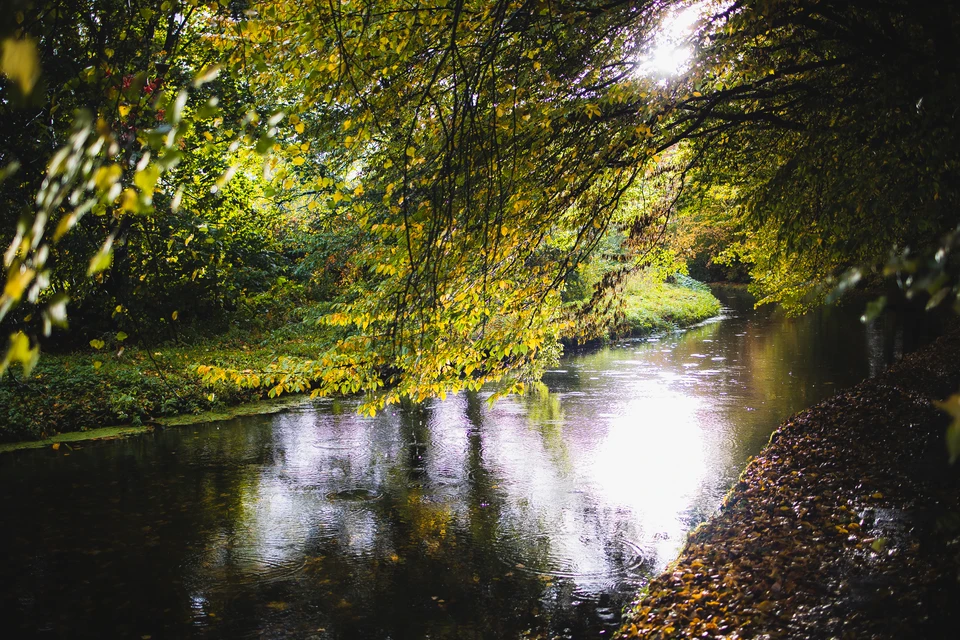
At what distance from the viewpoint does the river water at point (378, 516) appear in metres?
6.04

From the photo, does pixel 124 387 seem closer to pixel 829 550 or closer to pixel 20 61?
pixel 829 550

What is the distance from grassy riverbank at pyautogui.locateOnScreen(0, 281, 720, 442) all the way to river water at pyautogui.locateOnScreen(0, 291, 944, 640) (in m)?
0.92

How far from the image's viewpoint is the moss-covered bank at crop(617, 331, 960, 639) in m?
4.48

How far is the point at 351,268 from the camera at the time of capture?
14.5m

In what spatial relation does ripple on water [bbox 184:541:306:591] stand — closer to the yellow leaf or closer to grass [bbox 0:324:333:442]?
grass [bbox 0:324:333:442]

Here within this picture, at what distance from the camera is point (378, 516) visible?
8391mm

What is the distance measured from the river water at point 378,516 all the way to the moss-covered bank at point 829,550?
2.51ft

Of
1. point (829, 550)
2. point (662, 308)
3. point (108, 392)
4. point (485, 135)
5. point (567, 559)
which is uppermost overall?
point (485, 135)

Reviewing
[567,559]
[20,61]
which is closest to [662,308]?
[567,559]

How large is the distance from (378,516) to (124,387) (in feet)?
25.3

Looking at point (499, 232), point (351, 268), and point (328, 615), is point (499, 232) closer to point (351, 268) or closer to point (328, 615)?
point (328, 615)

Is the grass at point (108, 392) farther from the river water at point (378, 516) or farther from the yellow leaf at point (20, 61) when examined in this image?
the yellow leaf at point (20, 61)

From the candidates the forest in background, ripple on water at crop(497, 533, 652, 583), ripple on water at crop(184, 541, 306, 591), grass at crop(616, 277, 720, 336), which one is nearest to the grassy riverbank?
ripple on water at crop(184, 541, 306, 591)

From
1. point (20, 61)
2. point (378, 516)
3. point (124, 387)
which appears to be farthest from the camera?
point (124, 387)
